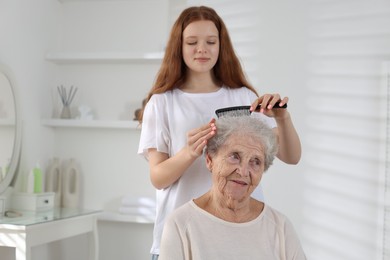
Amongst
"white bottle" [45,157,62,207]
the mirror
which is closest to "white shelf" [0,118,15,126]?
the mirror

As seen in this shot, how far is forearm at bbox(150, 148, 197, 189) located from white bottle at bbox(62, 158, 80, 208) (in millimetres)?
2097

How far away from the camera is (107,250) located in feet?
12.5

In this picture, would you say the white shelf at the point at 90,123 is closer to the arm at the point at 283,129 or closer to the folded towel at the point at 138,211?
the folded towel at the point at 138,211

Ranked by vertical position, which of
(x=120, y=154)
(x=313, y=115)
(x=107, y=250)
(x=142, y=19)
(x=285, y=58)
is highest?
(x=142, y=19)

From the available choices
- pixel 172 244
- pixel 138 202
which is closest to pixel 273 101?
pixel 172 244

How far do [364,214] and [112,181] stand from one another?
65.8 inches

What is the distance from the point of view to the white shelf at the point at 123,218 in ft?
11.5

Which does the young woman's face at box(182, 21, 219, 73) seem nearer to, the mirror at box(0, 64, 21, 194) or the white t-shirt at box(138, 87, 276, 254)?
the white t-shirt at box(138, 87, 276, 254)

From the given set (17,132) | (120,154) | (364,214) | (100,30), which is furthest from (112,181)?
(364,214)

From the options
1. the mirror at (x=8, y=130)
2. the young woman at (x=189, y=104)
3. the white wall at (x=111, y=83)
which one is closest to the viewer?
the young woman at (x=189, y=104)

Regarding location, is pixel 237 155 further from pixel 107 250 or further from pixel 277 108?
pixel 107 250

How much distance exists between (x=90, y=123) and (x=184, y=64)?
1.92 m

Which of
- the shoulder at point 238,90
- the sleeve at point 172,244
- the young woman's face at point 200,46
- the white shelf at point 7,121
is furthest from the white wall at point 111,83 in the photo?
the sleeve at point 172,244

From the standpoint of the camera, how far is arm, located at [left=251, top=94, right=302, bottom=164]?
1629 millimetres
